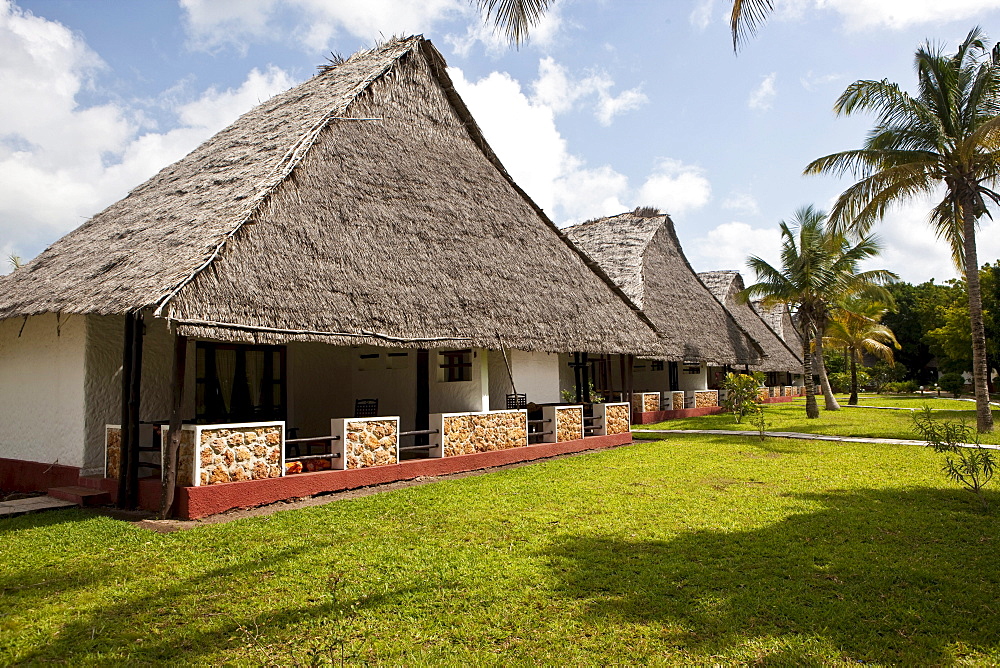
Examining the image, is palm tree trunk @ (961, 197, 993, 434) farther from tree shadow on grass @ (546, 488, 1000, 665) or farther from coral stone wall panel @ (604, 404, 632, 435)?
tree shadow on grass @ (546, 488, 1000, 665)

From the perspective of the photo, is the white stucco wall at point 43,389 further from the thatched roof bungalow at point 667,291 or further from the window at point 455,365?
the thatched roof bungalow at point 667,291

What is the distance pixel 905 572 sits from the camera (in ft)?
16.5

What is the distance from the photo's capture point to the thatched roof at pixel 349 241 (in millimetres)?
7699

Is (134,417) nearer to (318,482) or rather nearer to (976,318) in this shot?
(318,482)

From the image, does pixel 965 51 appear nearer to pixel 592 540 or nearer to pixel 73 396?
pixel 592 540

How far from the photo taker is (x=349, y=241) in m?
9.50

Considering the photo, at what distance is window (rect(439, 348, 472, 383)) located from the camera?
11609mm

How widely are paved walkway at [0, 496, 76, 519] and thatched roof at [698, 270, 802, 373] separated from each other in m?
26.1

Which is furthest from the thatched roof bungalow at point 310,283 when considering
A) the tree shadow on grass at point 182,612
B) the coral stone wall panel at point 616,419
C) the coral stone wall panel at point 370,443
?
the tree shadow on grass at point 182,612

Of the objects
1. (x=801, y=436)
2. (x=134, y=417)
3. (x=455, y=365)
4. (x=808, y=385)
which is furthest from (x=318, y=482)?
(x=808, y=385)

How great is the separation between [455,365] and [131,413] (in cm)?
533

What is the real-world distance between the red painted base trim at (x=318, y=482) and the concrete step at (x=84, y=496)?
1.60 metres

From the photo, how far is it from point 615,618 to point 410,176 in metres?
9.13

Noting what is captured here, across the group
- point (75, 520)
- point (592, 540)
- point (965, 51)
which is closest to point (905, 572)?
point (592, 540)
